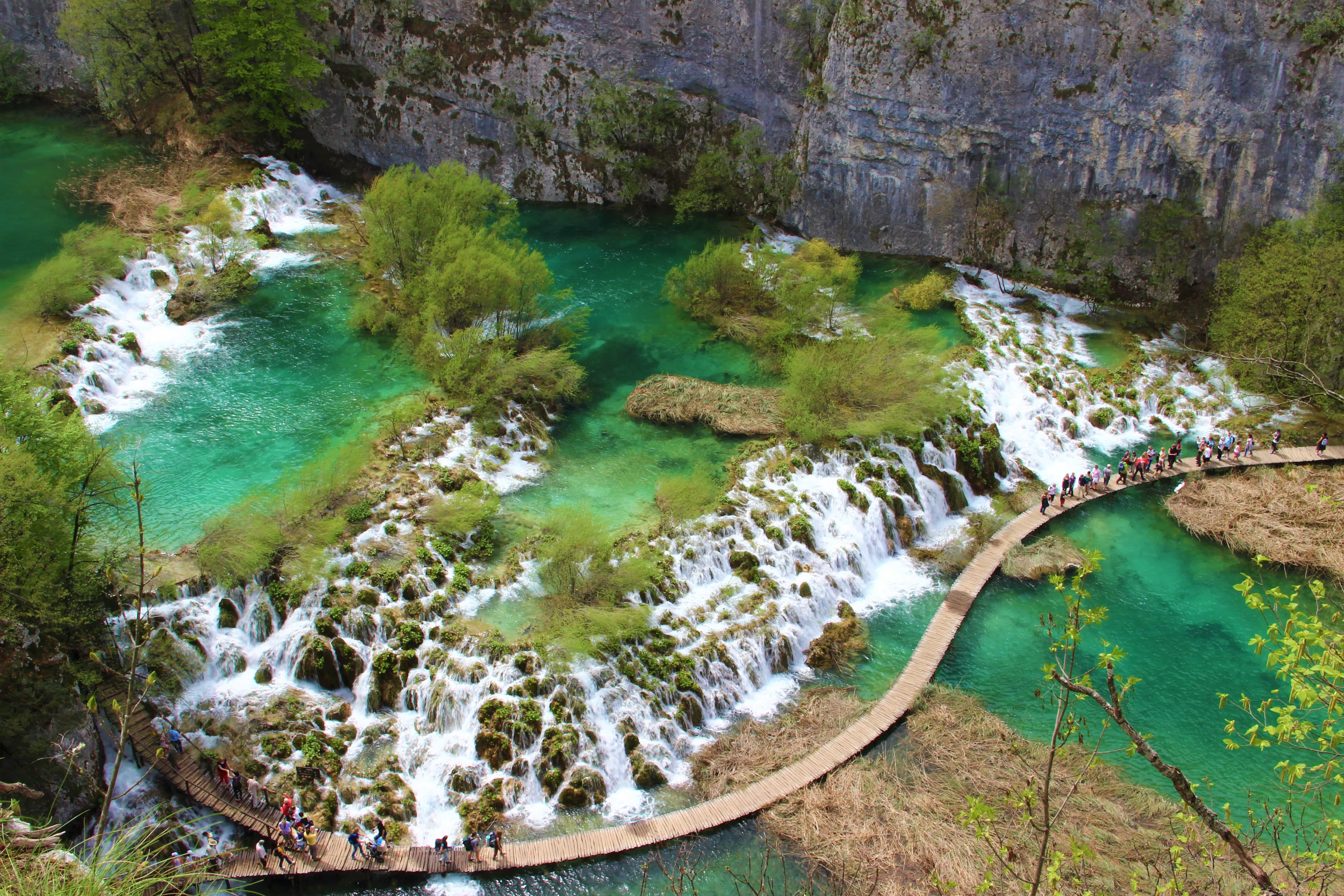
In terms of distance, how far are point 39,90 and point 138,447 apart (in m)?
39.8

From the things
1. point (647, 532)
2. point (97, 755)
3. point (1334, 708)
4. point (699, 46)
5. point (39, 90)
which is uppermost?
point (699, 46)

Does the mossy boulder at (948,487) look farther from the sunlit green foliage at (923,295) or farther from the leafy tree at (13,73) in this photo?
the leafy tree at (13,73)

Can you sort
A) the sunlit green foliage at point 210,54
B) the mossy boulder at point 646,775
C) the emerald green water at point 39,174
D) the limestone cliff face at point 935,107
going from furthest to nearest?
1. the sunlit green foliage at point 210,54
2. the emerald green water at point 39,174
3. the limestone cliff face at point 935,107
4. the mossy boulder at point 646,775

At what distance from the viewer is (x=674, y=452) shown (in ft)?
109

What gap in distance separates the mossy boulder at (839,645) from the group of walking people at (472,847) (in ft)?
32.7

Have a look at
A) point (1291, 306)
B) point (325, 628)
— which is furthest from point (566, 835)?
point (1291, 306)

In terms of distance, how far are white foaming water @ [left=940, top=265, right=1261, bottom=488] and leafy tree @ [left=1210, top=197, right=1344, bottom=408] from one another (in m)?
1.66

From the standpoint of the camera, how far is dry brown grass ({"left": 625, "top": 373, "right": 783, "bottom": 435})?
33.9 m

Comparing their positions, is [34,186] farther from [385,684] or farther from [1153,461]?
[1153,461]

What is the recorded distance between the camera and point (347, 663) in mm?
24234

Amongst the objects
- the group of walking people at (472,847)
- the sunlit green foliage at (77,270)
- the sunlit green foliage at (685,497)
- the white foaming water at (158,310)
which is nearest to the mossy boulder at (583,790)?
the group of walking people at (472,847)

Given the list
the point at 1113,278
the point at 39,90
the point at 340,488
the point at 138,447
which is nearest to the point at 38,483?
the point at 340,488

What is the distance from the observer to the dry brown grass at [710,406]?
33938 mm

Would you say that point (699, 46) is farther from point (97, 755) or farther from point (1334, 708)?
point (1334, 708)
